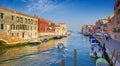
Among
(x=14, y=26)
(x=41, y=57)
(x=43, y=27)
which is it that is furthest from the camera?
(x=43, y=27)

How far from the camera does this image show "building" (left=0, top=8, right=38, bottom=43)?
26328 mm

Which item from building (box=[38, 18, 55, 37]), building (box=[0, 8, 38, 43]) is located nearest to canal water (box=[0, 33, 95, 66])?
building (box=[0, 8, 38, 43])

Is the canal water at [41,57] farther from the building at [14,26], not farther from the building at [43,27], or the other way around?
the building at [43,27]

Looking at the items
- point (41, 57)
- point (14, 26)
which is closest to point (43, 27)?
point (14, 26)

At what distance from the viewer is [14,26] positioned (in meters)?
30.0

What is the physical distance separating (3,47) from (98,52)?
→ 15301 mm

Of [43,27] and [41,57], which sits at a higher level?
[43,27]

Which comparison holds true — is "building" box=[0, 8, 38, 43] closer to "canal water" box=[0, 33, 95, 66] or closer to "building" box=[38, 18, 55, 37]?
"canal water" box=[0, 33, 95, 66]

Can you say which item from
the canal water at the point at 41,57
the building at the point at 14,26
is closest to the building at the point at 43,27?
the building at the point at 14,26

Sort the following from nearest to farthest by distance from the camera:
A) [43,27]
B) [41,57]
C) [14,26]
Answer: [41,57]
[14,26]
[43,27]

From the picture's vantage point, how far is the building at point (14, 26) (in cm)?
2633

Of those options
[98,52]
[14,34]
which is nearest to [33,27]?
[14,34]

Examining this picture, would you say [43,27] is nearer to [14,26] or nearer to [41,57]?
[14,26]

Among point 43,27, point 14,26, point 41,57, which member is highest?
point 43,27
